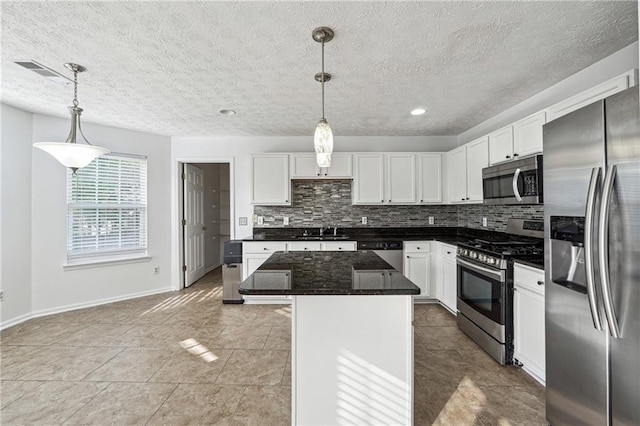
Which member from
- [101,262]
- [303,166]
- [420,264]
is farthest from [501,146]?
[101,262]

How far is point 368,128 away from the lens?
160 inches

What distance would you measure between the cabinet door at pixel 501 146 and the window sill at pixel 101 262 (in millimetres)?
4855

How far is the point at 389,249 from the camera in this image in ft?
12.6

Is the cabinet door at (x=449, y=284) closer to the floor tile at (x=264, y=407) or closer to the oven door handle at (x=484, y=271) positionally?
the oven door handle at (x=484, y=271)

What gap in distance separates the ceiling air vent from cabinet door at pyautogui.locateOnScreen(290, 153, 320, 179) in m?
2.51

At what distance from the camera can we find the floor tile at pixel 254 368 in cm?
216

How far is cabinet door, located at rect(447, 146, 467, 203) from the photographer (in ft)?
12.0

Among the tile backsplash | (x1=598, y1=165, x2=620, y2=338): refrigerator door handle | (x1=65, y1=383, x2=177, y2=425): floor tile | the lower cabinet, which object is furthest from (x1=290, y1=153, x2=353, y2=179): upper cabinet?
(x1=598, y1=165, x2=620, y2=338): refrigerator door handle

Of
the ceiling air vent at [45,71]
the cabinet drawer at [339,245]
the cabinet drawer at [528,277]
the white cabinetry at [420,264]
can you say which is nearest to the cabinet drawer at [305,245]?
the cabinet drawer at [339,245]

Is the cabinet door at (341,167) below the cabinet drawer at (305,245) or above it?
above

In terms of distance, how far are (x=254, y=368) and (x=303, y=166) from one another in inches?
106

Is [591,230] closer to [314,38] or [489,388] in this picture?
[489,388]

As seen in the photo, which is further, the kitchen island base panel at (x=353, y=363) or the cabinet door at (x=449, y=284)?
the cabinet door at (x=449, y=284)

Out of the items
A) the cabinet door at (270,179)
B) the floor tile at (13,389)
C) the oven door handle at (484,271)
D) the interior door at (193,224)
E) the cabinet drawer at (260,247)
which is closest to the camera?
the floor tile at (13,389)
